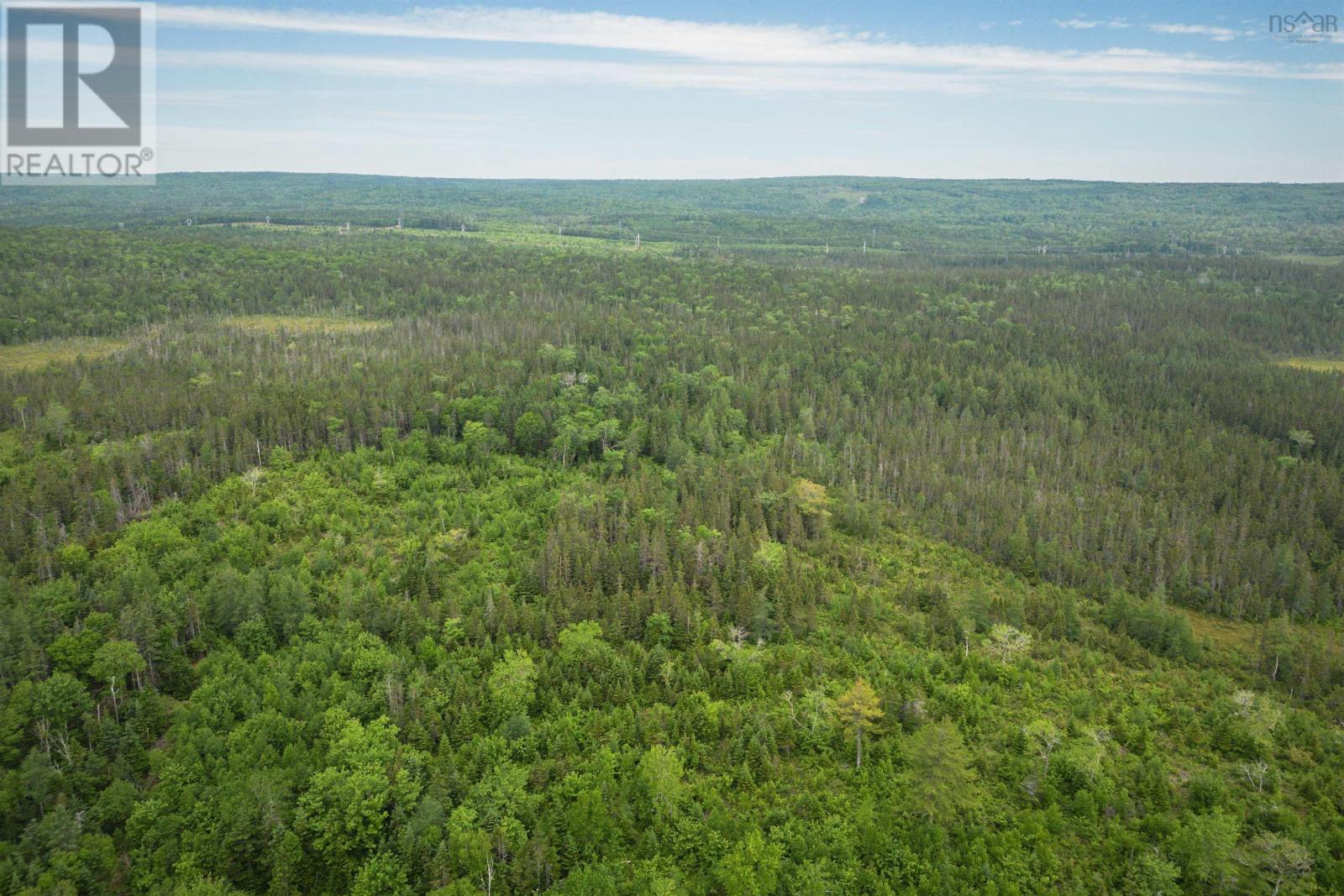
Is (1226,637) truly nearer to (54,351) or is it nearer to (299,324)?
(299,324)

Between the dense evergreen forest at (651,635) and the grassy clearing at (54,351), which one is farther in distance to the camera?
the grassy clearing at (54,351)

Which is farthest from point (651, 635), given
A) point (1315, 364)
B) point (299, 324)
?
point (1315, 364)

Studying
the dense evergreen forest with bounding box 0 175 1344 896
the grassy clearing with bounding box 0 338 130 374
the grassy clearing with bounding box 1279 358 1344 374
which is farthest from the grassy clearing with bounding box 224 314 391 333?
the grassy clearing with bounding box 1279 358 1344 374

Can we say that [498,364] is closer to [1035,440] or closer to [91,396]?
[91,396]

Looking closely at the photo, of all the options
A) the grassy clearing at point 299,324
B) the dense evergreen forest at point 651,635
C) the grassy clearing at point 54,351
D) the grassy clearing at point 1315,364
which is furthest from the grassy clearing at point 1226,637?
the grassy clearing at point 54,351

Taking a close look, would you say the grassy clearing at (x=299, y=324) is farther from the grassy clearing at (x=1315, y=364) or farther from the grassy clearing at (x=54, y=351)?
the grassy clearing at (x=1315, y=364)

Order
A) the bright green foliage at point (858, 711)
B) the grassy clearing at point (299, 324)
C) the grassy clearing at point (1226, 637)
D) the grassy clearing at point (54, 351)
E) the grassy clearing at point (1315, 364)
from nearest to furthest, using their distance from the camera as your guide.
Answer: the bright green foliage at point (858, 711) → the grassy clearing at point (1226, 637) → the grassy clearing at point (54, 351) → the grassy clearing at point (1315, 364) → the grassy clearing at point (299, 324)

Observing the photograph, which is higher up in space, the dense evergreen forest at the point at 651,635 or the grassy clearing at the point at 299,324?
the grassy clearing at the point at 299,324

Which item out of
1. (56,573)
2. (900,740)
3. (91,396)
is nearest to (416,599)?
(56,573)
